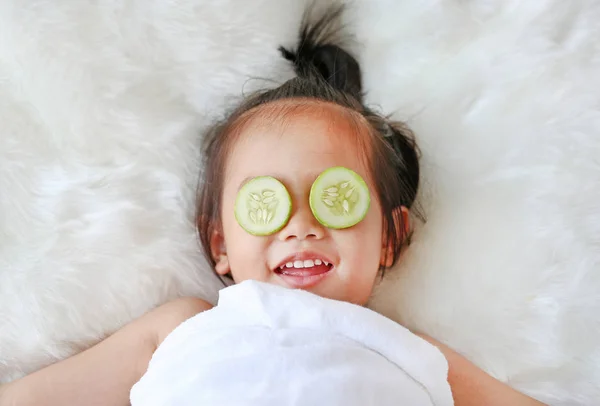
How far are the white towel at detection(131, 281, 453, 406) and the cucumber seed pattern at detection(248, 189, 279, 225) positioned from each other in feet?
0.29

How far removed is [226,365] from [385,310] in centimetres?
34

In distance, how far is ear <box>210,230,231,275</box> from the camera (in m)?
1.01

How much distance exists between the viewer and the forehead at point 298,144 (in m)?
0.92

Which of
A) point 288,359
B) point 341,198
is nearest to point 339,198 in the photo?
point 341,198

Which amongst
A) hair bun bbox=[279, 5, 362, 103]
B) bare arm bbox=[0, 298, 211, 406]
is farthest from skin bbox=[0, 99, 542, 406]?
hair bun bbox=[279, 5, 362, 103]

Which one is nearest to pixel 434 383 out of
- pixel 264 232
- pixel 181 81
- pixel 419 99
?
pixel 264 232

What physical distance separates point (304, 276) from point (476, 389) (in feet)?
1.00

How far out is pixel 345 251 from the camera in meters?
0.91

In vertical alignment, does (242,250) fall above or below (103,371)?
above

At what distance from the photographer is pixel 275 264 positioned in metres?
0.90

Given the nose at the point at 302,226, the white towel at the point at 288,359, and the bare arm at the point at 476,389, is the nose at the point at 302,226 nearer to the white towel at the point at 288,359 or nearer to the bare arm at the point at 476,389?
the white towel at the point at 288,359

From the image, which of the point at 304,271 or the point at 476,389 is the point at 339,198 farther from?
the point at 476,389

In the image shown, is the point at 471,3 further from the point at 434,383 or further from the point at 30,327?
the point at 30,327

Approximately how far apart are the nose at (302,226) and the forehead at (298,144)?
0.04 m
